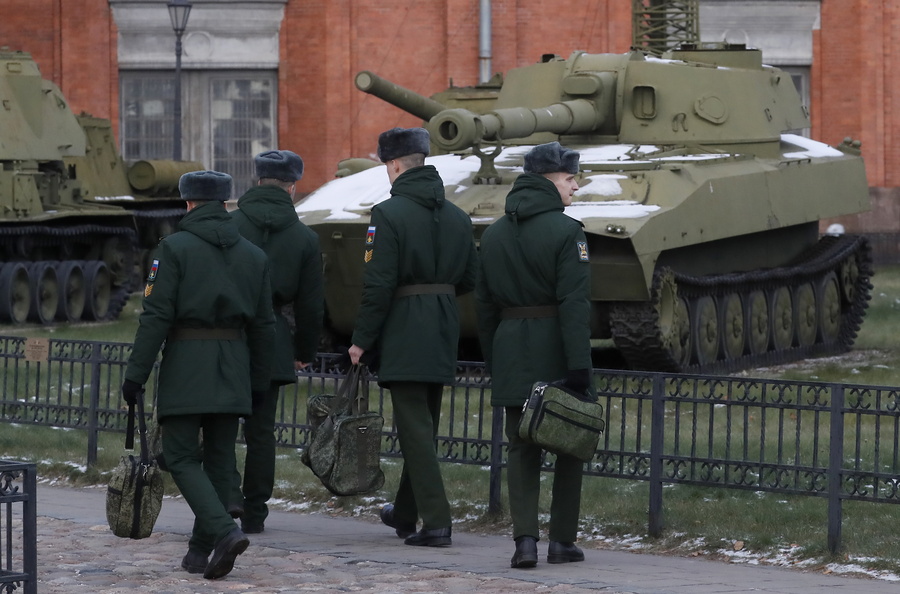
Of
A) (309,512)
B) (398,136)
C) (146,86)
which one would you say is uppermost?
(146,86)

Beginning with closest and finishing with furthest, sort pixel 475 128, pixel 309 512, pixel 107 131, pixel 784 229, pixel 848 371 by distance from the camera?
pixel 309 512
pixel 475 128
pixel 848 371
pixel 784 229
pixel 107 131

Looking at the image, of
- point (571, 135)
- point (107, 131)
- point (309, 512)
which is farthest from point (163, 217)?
point (309, 512)

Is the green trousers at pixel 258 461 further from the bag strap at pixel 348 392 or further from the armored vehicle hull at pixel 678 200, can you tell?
the armored vehicle hull at pixel 678 200

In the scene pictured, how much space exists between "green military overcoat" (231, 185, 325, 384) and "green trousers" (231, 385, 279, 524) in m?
0.22

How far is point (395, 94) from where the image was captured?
1675 cm

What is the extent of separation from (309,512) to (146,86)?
23.0m

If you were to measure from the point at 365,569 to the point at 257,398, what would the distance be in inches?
Result: 36.9

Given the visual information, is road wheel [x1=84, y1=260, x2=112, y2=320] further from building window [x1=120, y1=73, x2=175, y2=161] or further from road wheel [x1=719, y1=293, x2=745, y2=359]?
road wheel [x1=719, y1=293, x2=745, y2=359]

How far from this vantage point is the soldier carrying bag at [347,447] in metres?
8.41

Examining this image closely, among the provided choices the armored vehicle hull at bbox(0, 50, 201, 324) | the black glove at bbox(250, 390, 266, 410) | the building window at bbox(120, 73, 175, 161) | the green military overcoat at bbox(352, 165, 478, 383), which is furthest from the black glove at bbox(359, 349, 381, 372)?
the building window at bbox(120, 73, 175, 161)

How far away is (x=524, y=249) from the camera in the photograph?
8031 mm

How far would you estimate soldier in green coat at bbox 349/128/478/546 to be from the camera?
834 centimetres

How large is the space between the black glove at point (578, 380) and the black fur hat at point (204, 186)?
5.59 feet

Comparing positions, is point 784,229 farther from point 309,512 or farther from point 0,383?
point 309,512
